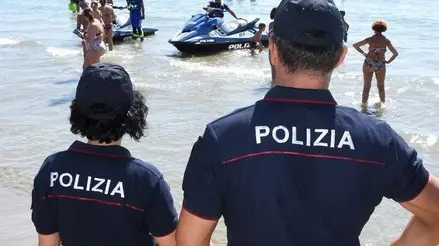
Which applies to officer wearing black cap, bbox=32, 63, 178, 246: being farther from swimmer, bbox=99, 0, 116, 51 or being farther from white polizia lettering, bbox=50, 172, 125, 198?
swimmer, bbox=99, 0, 116, 51

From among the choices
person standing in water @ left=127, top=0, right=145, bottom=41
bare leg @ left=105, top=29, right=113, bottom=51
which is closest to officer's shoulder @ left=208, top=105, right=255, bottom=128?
bare leg @ left=105, top=29, right=113, bottom=51

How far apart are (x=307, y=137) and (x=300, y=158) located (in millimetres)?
66

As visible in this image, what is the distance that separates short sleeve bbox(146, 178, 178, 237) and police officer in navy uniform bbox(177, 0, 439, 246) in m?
0.40

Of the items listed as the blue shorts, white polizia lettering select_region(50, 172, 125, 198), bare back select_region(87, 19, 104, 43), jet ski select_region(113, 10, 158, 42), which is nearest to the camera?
white polizia lettering select_region(50, 172, 125, 198)

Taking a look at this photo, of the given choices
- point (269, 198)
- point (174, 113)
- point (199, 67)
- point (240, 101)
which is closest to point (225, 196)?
point (269, 198)

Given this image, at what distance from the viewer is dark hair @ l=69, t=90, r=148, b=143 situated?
2.33m

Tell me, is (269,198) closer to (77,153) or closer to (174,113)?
(77,153)

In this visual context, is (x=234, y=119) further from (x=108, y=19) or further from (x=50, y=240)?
(x=108, y=19)

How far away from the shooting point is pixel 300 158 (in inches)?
70.4

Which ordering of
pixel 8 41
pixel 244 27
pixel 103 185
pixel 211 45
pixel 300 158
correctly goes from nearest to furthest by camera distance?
pixel 300 158, pixel 103 185, pixel 211 45, pixel 244 27, pixel 8 41

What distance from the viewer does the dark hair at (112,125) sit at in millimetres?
2334

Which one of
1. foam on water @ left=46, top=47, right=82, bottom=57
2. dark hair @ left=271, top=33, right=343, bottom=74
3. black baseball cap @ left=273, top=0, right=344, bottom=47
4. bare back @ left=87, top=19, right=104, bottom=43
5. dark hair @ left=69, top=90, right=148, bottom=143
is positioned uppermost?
black baseball cap @ left=273, top=0, right=344, bottom=47

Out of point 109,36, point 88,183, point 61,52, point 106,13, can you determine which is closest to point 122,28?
point 61,52

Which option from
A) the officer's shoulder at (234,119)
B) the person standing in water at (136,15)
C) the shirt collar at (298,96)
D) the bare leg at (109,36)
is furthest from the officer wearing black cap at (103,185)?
the person standing in water at (136,15)
